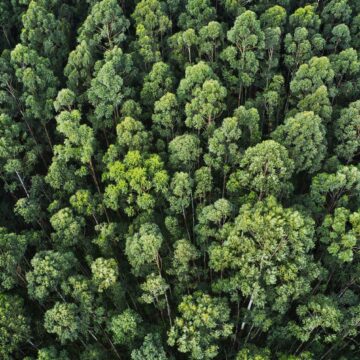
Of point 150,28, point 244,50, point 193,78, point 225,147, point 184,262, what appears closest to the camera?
point 184,262

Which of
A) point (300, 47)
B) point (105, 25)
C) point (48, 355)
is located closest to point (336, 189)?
point (300, 47)

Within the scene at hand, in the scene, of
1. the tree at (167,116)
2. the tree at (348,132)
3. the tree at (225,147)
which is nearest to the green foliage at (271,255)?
the tree at (225,147)

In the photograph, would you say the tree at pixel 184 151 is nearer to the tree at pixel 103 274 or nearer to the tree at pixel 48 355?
the tree at pixel 103 274

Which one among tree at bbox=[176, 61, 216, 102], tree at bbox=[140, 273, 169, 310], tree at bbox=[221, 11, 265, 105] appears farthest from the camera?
tree at bbox=[221, 11, 265, 105]

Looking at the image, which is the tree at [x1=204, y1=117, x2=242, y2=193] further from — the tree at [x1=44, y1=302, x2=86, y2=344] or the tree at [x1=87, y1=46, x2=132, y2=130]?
the tree at [x1=44, y1=302, x2=86, y2=344]

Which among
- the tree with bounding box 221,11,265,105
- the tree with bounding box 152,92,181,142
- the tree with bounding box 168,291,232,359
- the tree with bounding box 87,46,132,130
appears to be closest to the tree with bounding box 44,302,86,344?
the tree with bounding box 168,291,232,359

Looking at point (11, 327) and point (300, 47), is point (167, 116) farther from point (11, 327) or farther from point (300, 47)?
point (11, 327)
